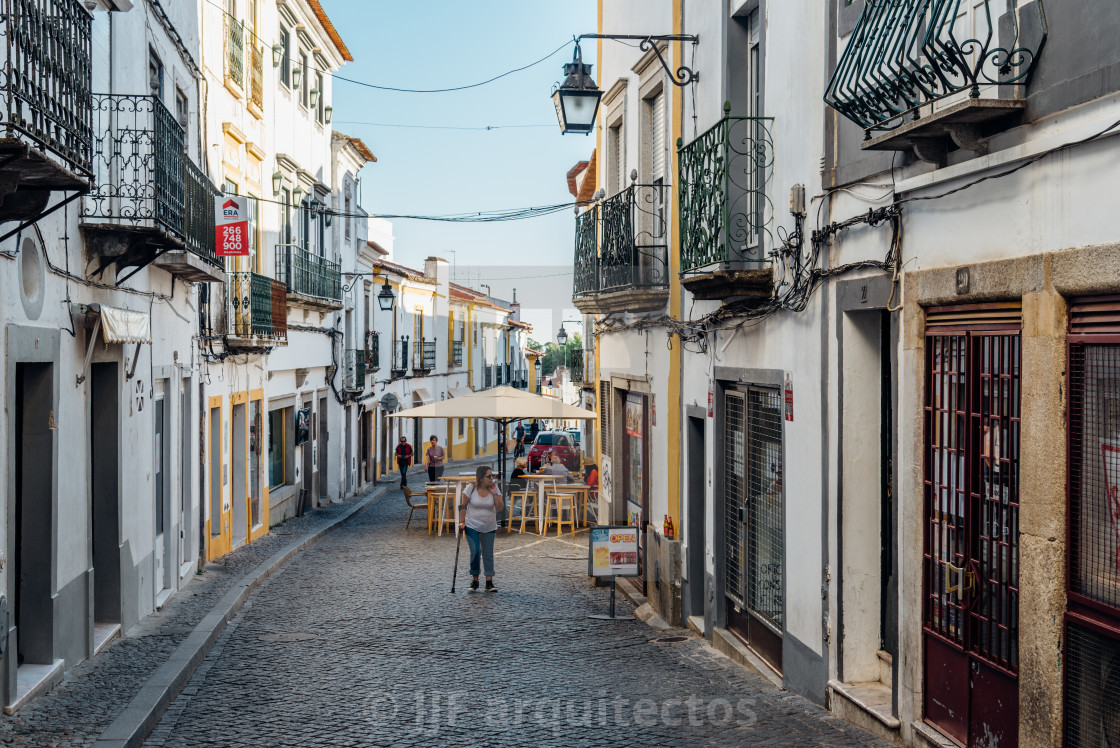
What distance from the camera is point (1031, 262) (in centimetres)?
529

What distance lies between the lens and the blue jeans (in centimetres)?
1393

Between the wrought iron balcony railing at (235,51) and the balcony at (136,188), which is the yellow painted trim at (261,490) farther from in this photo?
the balcony at (136,188)

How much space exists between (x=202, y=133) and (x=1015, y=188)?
12.4 metres

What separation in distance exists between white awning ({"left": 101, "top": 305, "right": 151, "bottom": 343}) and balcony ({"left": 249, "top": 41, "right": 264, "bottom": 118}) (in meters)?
9.24

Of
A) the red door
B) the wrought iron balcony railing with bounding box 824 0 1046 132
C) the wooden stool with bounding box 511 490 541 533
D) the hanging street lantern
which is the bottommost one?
the wooden stool with bounding box 511 490 541 533

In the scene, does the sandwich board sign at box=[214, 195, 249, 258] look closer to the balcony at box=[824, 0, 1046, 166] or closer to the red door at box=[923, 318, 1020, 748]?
the balcony at box=[824, 0, 1046, 166]

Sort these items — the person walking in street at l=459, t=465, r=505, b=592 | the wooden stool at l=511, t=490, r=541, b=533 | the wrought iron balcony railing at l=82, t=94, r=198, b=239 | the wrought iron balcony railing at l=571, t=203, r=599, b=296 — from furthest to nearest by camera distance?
1. the wooden stool at l=511, t=490, r=541, b=533
2. the wrought iron balcony railing at l=571, t=203, r=599, b=296
3. the person walking in street at l=459, t=465, r=505, b=592
4. the wrought iron balcony railing at l=82, t=94, r=198, b=239

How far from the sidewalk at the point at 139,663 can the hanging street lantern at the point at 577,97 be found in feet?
21.3

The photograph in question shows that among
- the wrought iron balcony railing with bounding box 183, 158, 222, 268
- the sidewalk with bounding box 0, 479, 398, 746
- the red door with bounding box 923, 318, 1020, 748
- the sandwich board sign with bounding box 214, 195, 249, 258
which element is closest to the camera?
the red door with bounding box 923, 318, 1020, 748

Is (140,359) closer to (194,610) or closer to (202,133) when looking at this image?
(194,610)

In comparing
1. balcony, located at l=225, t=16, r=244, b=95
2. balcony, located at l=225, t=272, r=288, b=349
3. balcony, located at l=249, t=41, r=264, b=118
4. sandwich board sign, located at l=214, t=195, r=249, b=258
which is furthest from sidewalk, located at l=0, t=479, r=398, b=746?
balcony, located at l=249, t=41, r=264, b=118

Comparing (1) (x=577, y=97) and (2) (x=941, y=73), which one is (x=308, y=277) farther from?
(2) (x=941, y=73)

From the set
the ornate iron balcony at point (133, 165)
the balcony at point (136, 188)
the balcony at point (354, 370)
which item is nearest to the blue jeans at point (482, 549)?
the balcony at point (136, 188)

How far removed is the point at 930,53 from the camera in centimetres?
575
